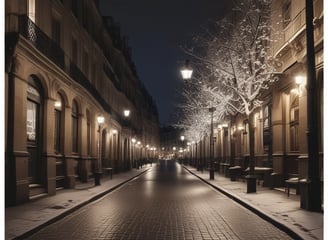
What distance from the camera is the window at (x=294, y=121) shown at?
22.1 metres

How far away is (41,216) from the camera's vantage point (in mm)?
13242

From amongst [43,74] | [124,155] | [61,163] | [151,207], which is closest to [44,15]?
[43,74]

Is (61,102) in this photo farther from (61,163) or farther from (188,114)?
(188,114)

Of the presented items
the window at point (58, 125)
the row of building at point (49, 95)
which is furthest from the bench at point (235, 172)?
the window at point (58, 125)

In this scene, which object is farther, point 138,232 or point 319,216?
point 319,216

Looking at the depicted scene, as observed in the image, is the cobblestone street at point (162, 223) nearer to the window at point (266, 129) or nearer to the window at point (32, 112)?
the window at point (32, 112)

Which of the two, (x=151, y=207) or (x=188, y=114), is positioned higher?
(x=188, y=114)

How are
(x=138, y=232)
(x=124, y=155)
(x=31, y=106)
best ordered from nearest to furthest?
(x=138, y=232) → (x=31, y=106) → (x=124, y=155)

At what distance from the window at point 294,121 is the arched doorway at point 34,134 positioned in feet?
34.1

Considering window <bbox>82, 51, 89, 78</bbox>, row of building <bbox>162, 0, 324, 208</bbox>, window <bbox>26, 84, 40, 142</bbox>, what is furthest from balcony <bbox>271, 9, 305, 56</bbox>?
window <bbox>82, 51, 89, 78</bbox>

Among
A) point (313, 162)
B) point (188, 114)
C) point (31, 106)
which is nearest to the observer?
point (313, 162)

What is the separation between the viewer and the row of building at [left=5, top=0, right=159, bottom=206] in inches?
641

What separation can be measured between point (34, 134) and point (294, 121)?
10.7 metres

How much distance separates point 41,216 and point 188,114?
49.7 m
